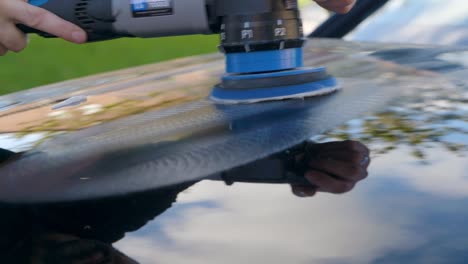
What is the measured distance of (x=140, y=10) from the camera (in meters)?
1.27

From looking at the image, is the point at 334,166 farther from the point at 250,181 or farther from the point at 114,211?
the point at 114,211

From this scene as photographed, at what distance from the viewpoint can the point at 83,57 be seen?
265 inches

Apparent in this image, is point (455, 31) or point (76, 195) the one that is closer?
point (76, 195)

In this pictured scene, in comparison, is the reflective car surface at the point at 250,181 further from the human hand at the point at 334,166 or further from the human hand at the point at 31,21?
the human hand at the point at 31,21

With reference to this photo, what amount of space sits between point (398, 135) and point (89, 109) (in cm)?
61

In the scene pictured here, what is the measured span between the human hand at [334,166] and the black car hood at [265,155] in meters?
0.01

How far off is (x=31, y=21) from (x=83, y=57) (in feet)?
18.2

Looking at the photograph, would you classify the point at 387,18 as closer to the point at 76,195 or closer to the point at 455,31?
the point at 455,31

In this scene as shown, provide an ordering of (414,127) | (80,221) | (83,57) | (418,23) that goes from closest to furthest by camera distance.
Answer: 1. (80,221)
2. (414,127)
3. (418,23)
4. (83,57)

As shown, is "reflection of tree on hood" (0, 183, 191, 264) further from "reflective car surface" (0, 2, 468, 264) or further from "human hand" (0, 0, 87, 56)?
"human hand" (0, 0, 87, 56)

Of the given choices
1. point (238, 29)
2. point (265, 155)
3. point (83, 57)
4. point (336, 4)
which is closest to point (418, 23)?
point (336, 4)

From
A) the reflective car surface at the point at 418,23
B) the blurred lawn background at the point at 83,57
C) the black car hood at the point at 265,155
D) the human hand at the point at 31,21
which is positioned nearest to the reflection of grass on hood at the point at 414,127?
the black car hood at the point at 265,155

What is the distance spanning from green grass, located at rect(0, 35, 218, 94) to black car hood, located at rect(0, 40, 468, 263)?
192 inches

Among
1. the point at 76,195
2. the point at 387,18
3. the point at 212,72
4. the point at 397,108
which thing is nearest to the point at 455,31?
the point at 387,18
